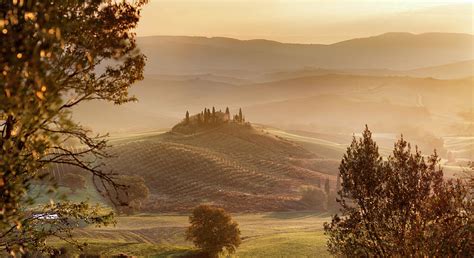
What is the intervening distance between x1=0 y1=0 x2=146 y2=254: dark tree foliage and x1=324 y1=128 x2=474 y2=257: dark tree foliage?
1104 centimetres

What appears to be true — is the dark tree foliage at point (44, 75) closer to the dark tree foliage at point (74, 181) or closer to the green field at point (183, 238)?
the green field at point (183, 238)

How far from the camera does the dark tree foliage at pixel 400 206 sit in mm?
23438

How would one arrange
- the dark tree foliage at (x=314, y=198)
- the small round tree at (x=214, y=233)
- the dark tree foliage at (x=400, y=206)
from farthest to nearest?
the dark tree foliage at (x=314, y=198) < the small round tree at (x=214, y=233) < the dark tree foliage at (x=400, y=206)

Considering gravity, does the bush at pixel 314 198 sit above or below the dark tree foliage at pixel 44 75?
below

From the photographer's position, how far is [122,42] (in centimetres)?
2009

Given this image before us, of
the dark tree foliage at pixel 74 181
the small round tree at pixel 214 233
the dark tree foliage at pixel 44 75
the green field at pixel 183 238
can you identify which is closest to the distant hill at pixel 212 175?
the dark tree foliage at pixel 74 181

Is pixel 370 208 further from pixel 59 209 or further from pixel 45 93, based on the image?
pixel 45 93

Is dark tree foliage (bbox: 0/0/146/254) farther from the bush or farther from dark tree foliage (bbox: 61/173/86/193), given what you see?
the bush

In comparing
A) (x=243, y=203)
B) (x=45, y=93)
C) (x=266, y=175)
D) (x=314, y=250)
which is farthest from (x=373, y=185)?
(x=266, y=175)

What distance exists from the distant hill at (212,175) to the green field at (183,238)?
14387mm

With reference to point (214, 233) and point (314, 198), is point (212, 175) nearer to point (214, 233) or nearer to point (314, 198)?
point (314, 198)

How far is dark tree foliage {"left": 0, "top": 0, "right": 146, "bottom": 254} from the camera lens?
13.3 m

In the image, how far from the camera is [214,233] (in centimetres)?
7550

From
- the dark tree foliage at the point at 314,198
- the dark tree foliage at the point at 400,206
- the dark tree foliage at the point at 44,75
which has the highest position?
the dark tree foliage at the point at 44,75
